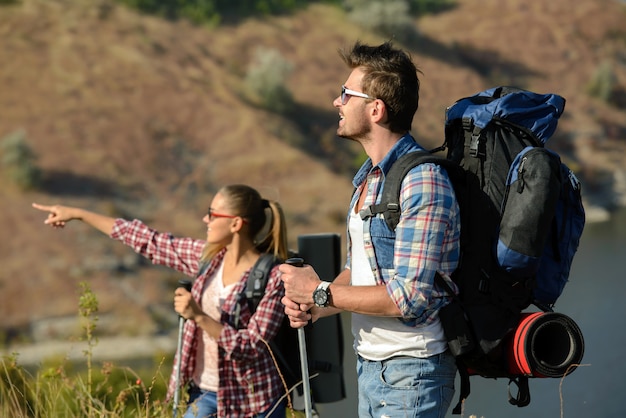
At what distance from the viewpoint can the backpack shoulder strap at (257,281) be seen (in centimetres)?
377

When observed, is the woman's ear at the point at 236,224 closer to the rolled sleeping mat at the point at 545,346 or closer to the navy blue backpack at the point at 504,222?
the navy blue backpack at the point at 504,222

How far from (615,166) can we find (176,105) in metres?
15.5

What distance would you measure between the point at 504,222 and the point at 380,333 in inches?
19.1

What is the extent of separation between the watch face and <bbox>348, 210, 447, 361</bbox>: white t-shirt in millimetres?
157

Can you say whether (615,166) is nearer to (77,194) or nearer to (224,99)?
(224,99)

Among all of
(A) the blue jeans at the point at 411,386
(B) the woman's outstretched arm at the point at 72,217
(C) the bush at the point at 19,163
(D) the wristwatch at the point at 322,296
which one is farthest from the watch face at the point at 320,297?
(C) the bush at the point at 19,163

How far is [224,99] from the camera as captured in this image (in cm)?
2956

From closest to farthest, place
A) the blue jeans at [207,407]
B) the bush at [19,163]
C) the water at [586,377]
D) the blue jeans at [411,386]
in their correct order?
the blue jeans at [411,386] → the blue jeans at [207,407] → the water at [586,377] → the bush at [19,163]

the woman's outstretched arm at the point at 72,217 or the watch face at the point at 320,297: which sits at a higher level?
the woman's outstretched arm at the point at 72,217

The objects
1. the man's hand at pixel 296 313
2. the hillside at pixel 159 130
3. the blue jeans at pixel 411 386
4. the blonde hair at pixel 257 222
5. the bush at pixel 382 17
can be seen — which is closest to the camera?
the blue jeans at pixel 411 386

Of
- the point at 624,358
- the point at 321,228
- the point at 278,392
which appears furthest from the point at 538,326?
the point at 321,228

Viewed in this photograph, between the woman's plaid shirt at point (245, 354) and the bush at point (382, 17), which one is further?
the bush at point (382, 17)

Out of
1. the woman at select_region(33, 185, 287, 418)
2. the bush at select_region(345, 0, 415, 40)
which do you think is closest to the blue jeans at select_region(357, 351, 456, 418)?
the woman at select_region(33, 185, 287, 418)

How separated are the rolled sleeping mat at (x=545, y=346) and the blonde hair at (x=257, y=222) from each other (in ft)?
5.27
